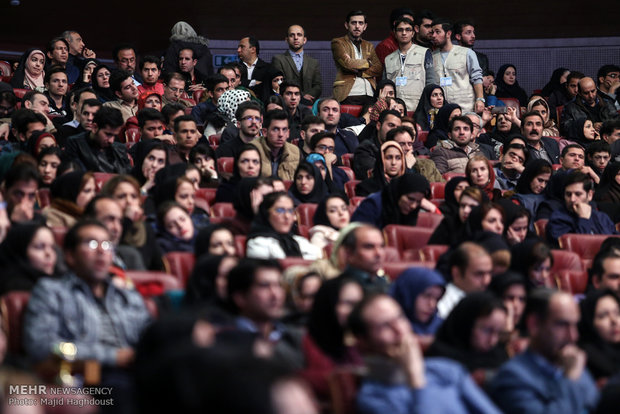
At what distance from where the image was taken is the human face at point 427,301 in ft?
9.60

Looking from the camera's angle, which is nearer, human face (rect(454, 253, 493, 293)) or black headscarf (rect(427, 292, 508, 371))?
black headscarf (rect(427, 292, 508, 371))

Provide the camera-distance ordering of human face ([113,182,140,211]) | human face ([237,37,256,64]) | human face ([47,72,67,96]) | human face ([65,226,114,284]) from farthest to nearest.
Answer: human face ([237,37,256,64])
human face ([47,72,67,96])
human face ([113,182,140,211])
human face ([65,226,114,284])

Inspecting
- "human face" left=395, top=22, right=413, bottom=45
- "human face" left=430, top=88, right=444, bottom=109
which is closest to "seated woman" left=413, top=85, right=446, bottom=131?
"human face" left=430, top=88, right=444, bottom=109

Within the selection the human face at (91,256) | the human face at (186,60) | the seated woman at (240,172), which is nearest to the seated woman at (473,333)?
the human face at (91,256)

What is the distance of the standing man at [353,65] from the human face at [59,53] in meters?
1.99

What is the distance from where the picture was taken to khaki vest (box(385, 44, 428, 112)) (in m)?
7.20

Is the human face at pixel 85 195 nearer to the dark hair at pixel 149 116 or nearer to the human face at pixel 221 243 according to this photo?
the human face at pixel 221 243

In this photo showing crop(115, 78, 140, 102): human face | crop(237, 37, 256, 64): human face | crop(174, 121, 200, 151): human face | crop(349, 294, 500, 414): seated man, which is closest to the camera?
crop(349, 294, 500, 414): seated man

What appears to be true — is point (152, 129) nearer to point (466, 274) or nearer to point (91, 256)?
point (466, 274)

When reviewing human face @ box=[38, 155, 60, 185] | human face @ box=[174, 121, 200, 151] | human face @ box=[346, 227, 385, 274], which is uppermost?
human face @ box=[174, 121, 200, 151]

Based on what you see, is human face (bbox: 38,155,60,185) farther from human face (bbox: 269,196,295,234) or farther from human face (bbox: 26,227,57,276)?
human face (bbox: 26,227,57,276)

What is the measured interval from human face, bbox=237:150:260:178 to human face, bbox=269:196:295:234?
81 centimetres

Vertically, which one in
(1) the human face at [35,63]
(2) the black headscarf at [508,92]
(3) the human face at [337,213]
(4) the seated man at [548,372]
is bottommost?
(4) the seated man at [548,372]

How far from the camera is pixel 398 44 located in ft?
24.6
